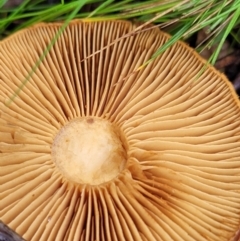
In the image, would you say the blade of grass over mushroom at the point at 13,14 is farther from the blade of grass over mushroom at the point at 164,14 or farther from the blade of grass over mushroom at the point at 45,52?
the blade of grass over mushroom at the point at 45,52

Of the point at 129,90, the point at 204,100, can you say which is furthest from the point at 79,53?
the point at 204,100

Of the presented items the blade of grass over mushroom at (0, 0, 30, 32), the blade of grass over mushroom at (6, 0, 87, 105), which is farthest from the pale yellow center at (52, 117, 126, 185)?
the blade of grass over mushroom at (0, 0, 30, 32)

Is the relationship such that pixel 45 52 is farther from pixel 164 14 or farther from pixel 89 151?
pixel 164 14

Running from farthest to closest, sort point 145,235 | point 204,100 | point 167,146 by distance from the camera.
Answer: point 204,100, point 167,146, point 145,235

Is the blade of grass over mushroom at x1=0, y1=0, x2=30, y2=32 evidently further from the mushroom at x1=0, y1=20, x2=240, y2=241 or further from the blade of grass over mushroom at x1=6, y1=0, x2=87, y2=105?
the blade of grass over mushroom at x1=6, y1=0, x2=87, y2=105

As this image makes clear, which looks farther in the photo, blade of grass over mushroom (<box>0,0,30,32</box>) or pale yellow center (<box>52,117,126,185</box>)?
blade of grass over mushroom (<box>0,0,30,32</box>)

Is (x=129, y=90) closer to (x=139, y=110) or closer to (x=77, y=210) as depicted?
(x=139, y=110)

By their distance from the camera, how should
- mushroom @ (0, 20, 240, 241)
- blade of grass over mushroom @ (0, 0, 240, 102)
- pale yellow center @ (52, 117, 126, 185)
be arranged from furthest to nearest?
blade of grass over mushroom @ (0, 0, 240, 102) → pale yellow center @ (52, 117, 126, 185) → mushroom @ (0, 20, 240, 241)

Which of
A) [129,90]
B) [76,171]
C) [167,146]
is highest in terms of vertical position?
[129,90]
